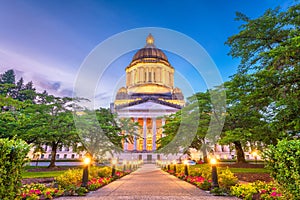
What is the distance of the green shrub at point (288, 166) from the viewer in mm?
4297

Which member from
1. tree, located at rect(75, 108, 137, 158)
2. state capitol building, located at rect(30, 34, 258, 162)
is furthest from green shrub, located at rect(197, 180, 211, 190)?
state capitol building, located at rect(30, 34, 258, 162)

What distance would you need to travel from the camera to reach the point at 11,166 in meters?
4.33

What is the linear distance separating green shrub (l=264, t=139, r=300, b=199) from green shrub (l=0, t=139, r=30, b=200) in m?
6.02

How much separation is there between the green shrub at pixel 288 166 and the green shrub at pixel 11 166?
6024 millimetres

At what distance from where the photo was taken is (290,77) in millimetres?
8203

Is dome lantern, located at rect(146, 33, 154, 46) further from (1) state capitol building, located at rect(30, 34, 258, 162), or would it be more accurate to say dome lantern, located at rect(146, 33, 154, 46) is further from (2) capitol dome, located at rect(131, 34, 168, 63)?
(2) capitol dome, located at rect(131, 34, 168, 63)

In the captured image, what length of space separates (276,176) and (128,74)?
66.4 meters

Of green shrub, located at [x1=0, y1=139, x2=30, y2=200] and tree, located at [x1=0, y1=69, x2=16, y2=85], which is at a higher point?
tree, located at [x1=0, y1=69, x2=16, y2=85]

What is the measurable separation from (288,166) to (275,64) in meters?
6.04

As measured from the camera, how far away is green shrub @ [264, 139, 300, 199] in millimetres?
4297

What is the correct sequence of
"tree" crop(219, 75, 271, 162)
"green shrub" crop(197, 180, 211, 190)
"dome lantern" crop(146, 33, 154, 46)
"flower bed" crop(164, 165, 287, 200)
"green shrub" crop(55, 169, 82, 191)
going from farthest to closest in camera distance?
"dome lantern" crop(146, 33, 154, 46) < "tree" crop(219, 75, 271, 162) < "green shrub" crop(197, 180, 211, 190) < "green shrub" crop(55, 169, 82, 191) < "flower bed" crop(164, 165, 287, 200)

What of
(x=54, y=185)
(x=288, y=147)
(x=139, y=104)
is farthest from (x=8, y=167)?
(x=139, y=104)

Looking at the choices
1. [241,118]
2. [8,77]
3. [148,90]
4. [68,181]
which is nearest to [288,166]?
[68,181]

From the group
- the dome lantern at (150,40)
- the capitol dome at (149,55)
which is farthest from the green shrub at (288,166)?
the dome lantern at (150,40)
